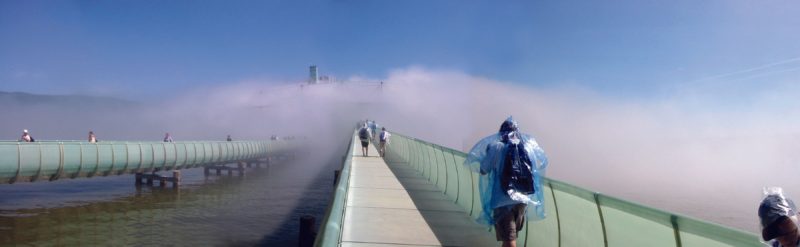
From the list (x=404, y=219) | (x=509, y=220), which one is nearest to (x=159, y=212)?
(x=404, y=219)

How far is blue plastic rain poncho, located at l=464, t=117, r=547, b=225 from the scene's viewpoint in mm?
5961

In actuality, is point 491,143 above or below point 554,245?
above

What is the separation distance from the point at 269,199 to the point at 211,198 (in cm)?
374

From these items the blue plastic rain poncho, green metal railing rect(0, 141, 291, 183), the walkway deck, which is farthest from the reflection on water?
the blue plastic rain poncho

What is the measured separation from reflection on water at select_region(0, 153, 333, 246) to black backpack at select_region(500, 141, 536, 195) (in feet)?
50.0

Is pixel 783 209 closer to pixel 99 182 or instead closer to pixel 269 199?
pixel 269 199

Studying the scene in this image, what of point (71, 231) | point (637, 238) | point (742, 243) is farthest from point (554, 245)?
point (71, 231)

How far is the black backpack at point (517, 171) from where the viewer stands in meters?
5.92

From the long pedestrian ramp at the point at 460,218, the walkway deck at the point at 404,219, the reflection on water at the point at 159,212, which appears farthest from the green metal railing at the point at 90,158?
the walkway deck at the point at 404,219

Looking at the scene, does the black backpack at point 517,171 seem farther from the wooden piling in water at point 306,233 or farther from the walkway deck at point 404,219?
the wooden piling in water at point 306,233

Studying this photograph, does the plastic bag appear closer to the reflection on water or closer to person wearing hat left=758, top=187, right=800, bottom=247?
person wearing hat left=758, top=187, right=800, bottom=247

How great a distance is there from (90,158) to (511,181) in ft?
81.2

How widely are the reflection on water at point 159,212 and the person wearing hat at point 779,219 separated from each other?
1784 cm

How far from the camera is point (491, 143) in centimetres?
620
